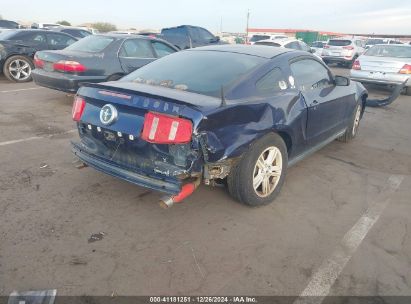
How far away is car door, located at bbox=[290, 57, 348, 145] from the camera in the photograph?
416 cm

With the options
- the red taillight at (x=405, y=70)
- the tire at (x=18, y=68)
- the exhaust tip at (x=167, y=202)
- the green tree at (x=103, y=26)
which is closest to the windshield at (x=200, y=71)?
the exhaust tip at (x=167, y=202)

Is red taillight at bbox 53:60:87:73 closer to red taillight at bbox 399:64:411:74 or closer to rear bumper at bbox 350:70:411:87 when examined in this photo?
rear bumper at bbox 350:70:411:87

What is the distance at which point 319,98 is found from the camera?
171 inches

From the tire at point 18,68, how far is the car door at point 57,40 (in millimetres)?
880

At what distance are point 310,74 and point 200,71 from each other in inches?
57.5

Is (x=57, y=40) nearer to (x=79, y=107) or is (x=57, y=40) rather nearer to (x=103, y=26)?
(x=79, y=107)

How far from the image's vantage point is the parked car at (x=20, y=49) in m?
9.87

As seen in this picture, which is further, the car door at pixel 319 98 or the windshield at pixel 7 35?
the windshield at pixel 7 35

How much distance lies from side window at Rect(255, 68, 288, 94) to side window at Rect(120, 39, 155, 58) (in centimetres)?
483

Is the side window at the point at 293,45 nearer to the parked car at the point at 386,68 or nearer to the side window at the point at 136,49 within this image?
the parked car at the point at 386,68

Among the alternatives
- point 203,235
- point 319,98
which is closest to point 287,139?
point 319,98

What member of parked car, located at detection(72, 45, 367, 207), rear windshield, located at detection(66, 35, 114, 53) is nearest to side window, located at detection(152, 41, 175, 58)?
rear windshield, located at detection(66, 35, 114, 53)

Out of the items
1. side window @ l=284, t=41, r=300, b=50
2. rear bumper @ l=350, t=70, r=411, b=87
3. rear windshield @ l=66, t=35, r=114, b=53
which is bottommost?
side window @ l=284, t=41, r=300, b=50

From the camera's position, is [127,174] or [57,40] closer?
[127,174]
